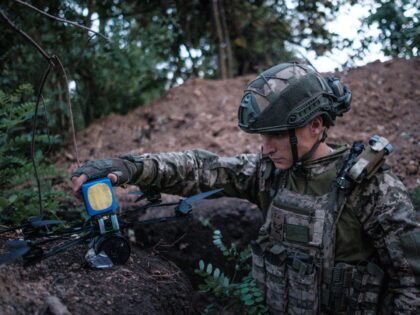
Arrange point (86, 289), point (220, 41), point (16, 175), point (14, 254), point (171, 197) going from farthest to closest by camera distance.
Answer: point (220, 41), point (171, 197), point (16, 175), point (86, 289), point (14, 254)

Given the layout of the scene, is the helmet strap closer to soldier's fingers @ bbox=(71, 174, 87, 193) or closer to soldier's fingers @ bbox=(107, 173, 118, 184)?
soldier's fingers @ bbox=(107, 173, 118, 184)

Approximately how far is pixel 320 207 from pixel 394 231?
391mm

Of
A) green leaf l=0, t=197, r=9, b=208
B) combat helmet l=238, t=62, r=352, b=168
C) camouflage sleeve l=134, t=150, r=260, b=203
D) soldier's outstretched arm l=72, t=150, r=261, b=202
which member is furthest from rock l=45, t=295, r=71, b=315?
combat helmet l=238, t=62, r=352, b=168

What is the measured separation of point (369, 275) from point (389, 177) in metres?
0.54

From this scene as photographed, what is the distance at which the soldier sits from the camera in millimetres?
2375

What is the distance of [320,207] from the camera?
2.51 meters

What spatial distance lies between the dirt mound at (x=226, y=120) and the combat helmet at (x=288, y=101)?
1825 mm

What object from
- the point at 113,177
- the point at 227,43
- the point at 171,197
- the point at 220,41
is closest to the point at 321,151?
the point at 113,177

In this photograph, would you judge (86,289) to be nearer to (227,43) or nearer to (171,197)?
(171,197)

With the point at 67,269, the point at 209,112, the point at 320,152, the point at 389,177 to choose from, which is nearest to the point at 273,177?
the point at 320,152

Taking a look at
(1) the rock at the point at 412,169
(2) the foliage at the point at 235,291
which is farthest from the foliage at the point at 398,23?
(2) the foliage at the point at 235,291

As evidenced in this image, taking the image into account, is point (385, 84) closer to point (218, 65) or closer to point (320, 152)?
point (218, 65)

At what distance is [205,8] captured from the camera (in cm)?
624

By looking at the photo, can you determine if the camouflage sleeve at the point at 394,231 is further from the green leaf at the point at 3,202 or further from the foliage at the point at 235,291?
the green leaf at the point at 3,202
